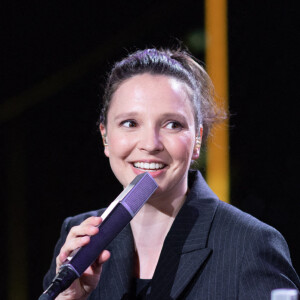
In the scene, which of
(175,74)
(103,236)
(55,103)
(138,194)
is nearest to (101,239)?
(103,236)

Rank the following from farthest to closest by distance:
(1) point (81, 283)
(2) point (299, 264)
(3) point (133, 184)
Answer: (2) point (299, 264) < (1) point (81, 283) < (3) point (133, 184)

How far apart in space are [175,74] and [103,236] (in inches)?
23.2

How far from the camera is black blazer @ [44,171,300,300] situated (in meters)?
1.13

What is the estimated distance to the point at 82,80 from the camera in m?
2.44

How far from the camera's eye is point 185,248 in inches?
48.5

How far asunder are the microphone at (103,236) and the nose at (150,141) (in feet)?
0.66

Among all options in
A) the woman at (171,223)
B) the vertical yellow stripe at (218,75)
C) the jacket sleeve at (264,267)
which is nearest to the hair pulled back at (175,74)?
the woman at (171,223)

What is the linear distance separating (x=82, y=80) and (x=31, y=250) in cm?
87

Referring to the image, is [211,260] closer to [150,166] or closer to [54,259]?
[150,166]

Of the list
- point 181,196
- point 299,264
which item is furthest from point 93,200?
point 181,196

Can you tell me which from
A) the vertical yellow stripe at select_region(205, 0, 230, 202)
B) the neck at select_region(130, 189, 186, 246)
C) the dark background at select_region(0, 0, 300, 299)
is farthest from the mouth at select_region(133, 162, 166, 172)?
the dark background at select_region(0, 0, 300, 299)

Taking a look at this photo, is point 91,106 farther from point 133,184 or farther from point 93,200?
point 133,184

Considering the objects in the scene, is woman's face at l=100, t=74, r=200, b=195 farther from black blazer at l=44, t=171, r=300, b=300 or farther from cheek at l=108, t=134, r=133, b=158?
black blazer at l=44, t=171, r=300, b=300

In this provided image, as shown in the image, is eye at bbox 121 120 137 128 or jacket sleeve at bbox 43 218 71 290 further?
jacket sleeve at bbox 43 218 71 290
